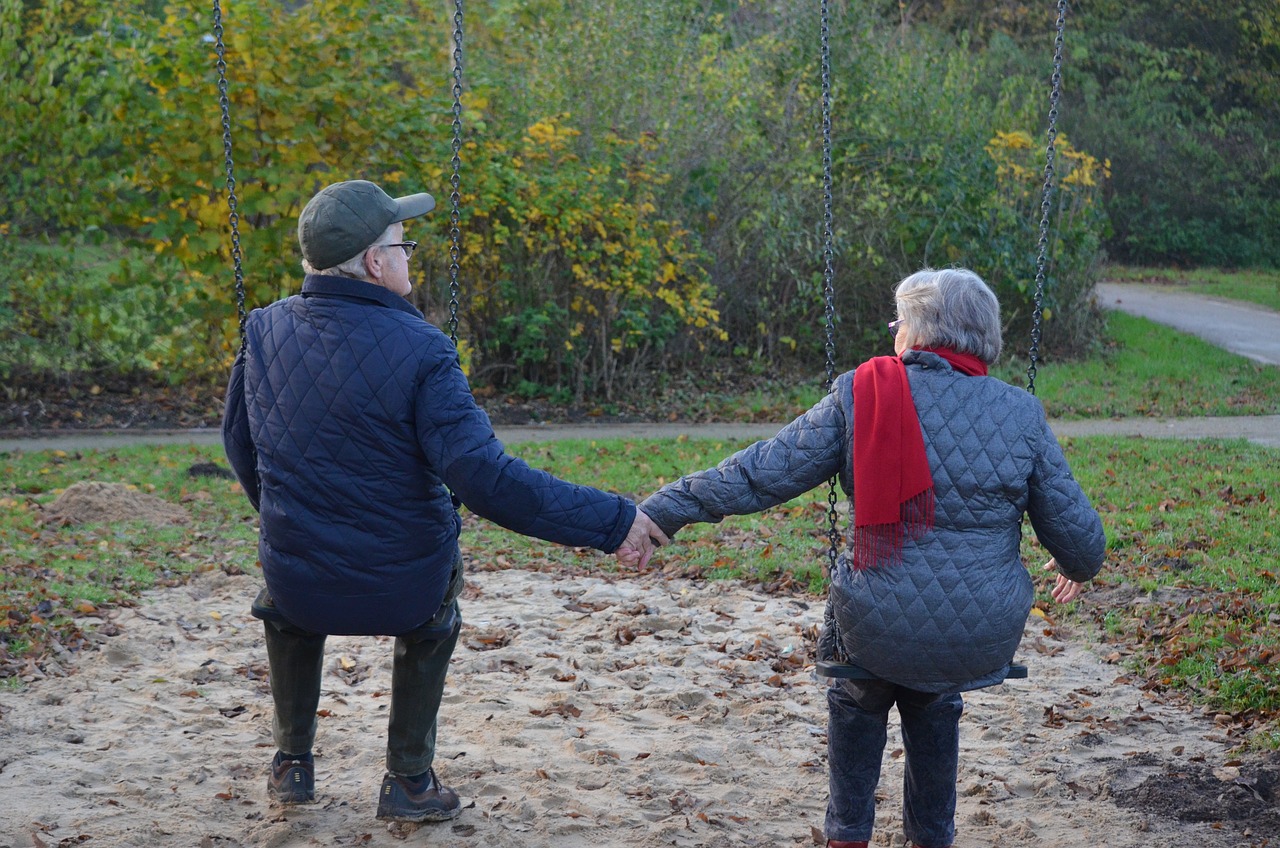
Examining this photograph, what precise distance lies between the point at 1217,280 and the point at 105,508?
73.7ft

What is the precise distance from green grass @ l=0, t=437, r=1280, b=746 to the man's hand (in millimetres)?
2625

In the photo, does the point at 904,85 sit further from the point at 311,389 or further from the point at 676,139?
the point at 311,389

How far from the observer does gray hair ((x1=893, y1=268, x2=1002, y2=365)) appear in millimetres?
3348

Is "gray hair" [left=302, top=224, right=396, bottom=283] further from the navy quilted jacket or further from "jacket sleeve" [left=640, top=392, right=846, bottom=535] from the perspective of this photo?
"jacket sleeve" [left=640, top=392, right=846, bottom=535]

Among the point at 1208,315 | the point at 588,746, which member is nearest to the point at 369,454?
the point at 588,746

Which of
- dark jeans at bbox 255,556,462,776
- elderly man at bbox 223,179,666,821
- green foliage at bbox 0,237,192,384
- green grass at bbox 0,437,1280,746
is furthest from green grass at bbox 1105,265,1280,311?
elderly man at bbox 223,179,666,821

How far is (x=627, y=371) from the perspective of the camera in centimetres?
1316

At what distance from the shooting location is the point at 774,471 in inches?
136

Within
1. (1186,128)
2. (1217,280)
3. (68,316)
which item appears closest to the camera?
(68,316)

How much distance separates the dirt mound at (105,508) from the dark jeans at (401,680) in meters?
4.59

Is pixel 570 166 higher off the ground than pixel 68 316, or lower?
higher

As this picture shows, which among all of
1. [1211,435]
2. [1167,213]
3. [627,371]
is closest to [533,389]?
[627,371]

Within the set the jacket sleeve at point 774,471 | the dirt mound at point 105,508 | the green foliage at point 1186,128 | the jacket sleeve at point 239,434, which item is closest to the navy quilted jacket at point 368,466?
the jacket sleeve at point 239,434

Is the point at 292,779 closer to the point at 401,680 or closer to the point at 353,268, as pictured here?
the point at 401,680
